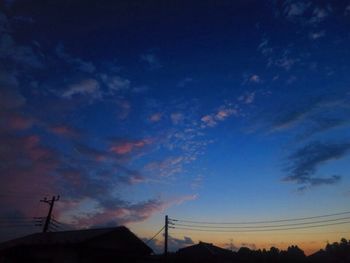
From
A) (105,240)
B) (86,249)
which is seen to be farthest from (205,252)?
(86,249)

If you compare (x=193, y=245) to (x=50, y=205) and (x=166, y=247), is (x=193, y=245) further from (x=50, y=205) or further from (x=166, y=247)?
(x=50, y=205)

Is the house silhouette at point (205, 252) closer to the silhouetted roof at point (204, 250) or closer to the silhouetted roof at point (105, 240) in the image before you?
the silhouetted roof at point (204, 250)

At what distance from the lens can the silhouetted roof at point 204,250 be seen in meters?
43.6

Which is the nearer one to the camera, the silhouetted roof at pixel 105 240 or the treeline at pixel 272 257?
the silhouetted roof at pixel 105 240

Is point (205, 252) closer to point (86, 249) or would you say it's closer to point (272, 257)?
point (272, 257)

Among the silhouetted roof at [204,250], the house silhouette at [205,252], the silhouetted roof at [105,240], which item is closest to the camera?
the silhouetted roof at [105,240]

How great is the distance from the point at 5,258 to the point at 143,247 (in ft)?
45.5

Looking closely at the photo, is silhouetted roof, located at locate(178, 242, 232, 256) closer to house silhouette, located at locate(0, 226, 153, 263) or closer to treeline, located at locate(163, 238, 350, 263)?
treeline, located at locate(163, 238, 350, 263)

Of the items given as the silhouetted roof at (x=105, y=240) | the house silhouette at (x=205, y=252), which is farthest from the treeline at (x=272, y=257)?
the silhouetted roof at (x=105, y=240)

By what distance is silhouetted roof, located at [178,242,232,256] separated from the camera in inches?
1718

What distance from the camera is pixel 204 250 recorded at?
44.5 meters

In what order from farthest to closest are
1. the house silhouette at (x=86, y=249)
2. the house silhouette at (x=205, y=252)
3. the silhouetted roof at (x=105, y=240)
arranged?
the house silhouette at (x=205, y=252) → the silhouetted roof at (x=105, y=240) → the house silhouette at (x=86, y=249)

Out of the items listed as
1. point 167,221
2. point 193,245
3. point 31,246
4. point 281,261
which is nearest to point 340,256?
point 281,261

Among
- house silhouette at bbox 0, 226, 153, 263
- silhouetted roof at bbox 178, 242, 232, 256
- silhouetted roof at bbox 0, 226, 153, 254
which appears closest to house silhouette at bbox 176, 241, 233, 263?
silhouetted roof at bbox 178, 242, 232, 256
